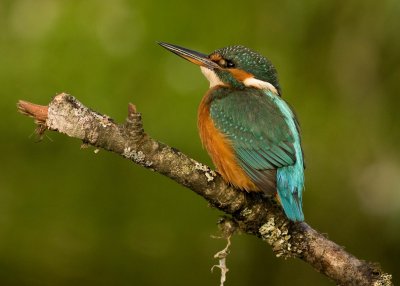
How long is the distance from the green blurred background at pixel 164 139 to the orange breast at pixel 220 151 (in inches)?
11.5

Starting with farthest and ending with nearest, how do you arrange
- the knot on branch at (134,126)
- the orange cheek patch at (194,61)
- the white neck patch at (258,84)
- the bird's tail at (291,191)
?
the orange cheek patch at (194,61)
the white neck patch at (258,84)
the bird's tail at (291,191)
the knot on branch at (134,126)

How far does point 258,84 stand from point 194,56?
0.35 metres

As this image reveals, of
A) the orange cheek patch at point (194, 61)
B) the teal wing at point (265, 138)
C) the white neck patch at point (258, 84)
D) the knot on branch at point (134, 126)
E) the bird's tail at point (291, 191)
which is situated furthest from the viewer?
the orange cheek patch at point (194, 61)

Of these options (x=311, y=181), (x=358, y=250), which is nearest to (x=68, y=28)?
(x=311, y=181)

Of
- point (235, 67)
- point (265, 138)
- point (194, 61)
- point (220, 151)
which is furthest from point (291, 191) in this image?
point (194, 61)

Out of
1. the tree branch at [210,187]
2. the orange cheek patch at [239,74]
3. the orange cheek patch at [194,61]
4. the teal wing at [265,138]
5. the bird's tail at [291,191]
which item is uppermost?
the orange cheek patch at [194,61]

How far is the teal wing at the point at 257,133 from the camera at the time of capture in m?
3.71

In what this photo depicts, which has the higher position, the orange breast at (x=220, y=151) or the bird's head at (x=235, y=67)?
the bird's head at (x=235, y=67)

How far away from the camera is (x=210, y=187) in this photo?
11.0 ft

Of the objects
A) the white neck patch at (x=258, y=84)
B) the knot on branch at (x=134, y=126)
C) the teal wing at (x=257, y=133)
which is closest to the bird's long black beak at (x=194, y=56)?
the white neck patch at (x=258, y=84)

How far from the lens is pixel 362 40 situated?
15.0 ft

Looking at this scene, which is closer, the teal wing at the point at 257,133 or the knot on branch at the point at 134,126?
the knot on branch at the point at 134,126

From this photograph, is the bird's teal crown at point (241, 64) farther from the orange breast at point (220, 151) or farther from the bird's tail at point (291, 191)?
the bird's tail at point (291, 191)

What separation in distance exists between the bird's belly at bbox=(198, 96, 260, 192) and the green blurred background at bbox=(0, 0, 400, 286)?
306mm
